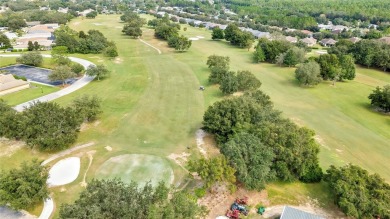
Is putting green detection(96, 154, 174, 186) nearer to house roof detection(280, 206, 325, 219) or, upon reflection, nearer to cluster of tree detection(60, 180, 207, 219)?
cluster of tree detection(60, 180, 207, 219)

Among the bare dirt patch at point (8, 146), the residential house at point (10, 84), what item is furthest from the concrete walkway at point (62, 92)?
the bare dirt patch at point (8, 146)

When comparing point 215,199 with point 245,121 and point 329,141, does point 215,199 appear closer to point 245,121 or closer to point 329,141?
point 245,121

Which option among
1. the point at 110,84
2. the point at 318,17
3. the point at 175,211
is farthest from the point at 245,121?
the point at 318,17

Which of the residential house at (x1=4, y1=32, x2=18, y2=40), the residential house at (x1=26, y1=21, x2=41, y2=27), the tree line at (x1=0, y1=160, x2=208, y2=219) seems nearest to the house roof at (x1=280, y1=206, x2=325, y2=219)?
the tree line at (x1=0, y1=160, x2=208, y2=219)

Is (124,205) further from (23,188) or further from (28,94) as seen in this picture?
(28,94)

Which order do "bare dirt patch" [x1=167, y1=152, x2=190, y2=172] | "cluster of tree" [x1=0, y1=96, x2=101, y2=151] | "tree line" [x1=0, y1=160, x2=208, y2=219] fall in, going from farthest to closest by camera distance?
"cluster of tree" [x1=0, y1=96, x2=101, y2=151]
"bare dirt patch" [x1=167, y1=152, x2=190, y2=172]
"tree line" [x1=0, y1=160, x2=208, y2=219]

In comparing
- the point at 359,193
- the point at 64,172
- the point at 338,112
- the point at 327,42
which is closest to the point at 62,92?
the point at 64,172

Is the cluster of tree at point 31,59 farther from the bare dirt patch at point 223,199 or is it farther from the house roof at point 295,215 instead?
the house roof at point 295,215
